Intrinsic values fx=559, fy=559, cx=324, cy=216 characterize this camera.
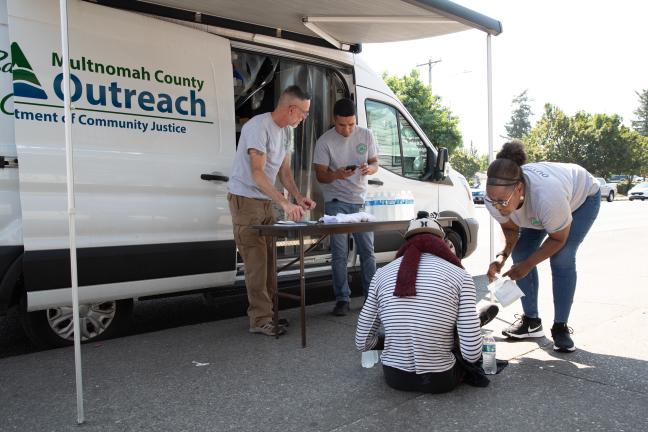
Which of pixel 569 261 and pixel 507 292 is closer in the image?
pixel 507 292

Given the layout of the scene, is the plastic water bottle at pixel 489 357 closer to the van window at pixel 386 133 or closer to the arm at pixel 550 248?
the arm at pixel 550 248

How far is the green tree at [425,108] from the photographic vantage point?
25641 millimetres

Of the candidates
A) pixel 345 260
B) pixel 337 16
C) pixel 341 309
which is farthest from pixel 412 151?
pixel 341 309

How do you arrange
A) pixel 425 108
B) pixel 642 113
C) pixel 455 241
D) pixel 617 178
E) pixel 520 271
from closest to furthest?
1. pixel 520 271
2. pixel 455 241
3. pixel 425 108
4. pixel 617 178
5. pixel 642 113

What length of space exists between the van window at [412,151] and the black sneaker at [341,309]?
5.67 feet

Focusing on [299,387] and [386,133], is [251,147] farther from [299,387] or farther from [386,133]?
[386,133]

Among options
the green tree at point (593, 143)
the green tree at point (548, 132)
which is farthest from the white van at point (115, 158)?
the green tree at point (548, 132)

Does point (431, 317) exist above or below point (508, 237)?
below

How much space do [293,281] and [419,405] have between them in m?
2.35

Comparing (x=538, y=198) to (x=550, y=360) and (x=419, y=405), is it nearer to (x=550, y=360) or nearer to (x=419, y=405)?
(x=550, y=360)

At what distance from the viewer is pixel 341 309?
16.4 feet

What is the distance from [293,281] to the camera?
512cm

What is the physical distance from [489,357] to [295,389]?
1.16 m

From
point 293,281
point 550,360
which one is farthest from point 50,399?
point 550,360
